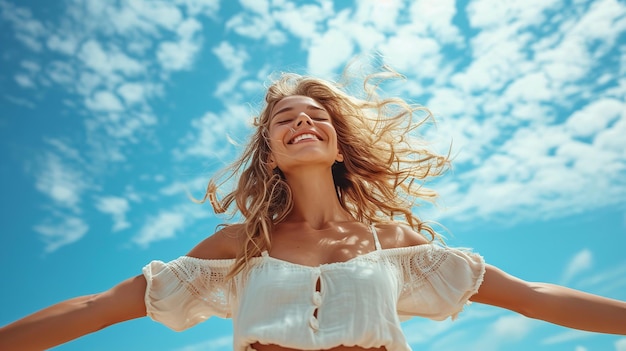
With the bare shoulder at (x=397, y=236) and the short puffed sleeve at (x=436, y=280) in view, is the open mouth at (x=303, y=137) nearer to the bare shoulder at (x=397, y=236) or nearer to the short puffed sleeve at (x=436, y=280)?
the bare shoulder at (x=397, y=236)

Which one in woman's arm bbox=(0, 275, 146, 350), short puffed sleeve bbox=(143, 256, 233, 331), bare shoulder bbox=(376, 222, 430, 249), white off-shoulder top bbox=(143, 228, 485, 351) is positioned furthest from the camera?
bare shoulder bbox=(376, 222, 430, 249)

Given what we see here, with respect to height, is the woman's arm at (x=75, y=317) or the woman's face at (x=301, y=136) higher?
the woman's face at (x=301, y=136)

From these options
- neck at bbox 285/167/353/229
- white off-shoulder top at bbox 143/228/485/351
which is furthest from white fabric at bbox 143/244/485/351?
neck at bbox 285/167/353/229

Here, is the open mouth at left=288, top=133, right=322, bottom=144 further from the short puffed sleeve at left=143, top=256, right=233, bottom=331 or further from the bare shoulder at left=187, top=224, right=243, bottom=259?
the short puffed sleeve at left=143, top=256, right=233, bottom=331

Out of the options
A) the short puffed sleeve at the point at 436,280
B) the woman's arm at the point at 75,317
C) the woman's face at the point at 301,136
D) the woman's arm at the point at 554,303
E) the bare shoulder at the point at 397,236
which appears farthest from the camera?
the woman's face at the point at 301,136

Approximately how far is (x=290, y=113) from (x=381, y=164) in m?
0.81

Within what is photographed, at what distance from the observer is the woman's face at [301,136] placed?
3.93 m

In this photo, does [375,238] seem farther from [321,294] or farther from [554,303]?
[554,303]

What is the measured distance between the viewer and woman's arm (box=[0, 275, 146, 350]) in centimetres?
311

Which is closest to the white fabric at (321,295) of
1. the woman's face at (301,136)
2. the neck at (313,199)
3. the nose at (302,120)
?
the neck at (313,199)

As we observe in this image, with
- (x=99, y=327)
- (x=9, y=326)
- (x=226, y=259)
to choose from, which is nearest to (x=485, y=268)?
(x=226, y=259)

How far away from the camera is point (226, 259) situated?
3723 millimetres

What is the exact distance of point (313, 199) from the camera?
4.04 metres

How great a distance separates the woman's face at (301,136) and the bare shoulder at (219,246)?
1.83ft
